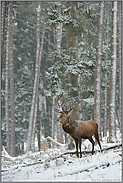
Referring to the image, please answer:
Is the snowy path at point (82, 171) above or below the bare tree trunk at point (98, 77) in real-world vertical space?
below

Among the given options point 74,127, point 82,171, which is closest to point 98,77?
point 74,127

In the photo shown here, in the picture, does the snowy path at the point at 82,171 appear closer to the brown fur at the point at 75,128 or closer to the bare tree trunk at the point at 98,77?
the brown fur at the point at 75,128

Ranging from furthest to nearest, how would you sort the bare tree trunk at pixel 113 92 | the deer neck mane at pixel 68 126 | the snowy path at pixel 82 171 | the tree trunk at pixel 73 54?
the tree trunk at pixel 73 54 < the bare tree trunk at pixel 113 92 < the deer neck mane at pixel 68 126 < the snowy path at pixel 82 171

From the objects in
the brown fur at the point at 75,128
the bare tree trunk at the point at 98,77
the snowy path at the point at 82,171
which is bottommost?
the snowy path at the point at 82,171

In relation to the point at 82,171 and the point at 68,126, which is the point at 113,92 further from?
the point at 82,171

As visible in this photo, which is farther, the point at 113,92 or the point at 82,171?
the point at 113,92

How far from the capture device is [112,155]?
524 centimetres

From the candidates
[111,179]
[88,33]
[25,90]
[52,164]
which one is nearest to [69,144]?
[52,164]

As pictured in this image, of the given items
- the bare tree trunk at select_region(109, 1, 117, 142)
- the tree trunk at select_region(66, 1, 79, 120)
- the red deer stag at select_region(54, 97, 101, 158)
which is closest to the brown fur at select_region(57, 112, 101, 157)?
the red deer stag at select_region(54, 97, 101, 158)

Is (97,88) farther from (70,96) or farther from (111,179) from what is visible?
(111,179)

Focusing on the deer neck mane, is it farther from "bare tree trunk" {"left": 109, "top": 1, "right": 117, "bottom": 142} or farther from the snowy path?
"bare tree trunk" {"left": 109, "top": 1, "right": 117, "bottom": 142}

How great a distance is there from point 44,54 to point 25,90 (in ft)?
14.1

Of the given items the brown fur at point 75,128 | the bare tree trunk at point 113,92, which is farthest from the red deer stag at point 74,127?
the bare tree trunk at point 113,92

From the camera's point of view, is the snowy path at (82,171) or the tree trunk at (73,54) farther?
the tree trunk at (73,54)
